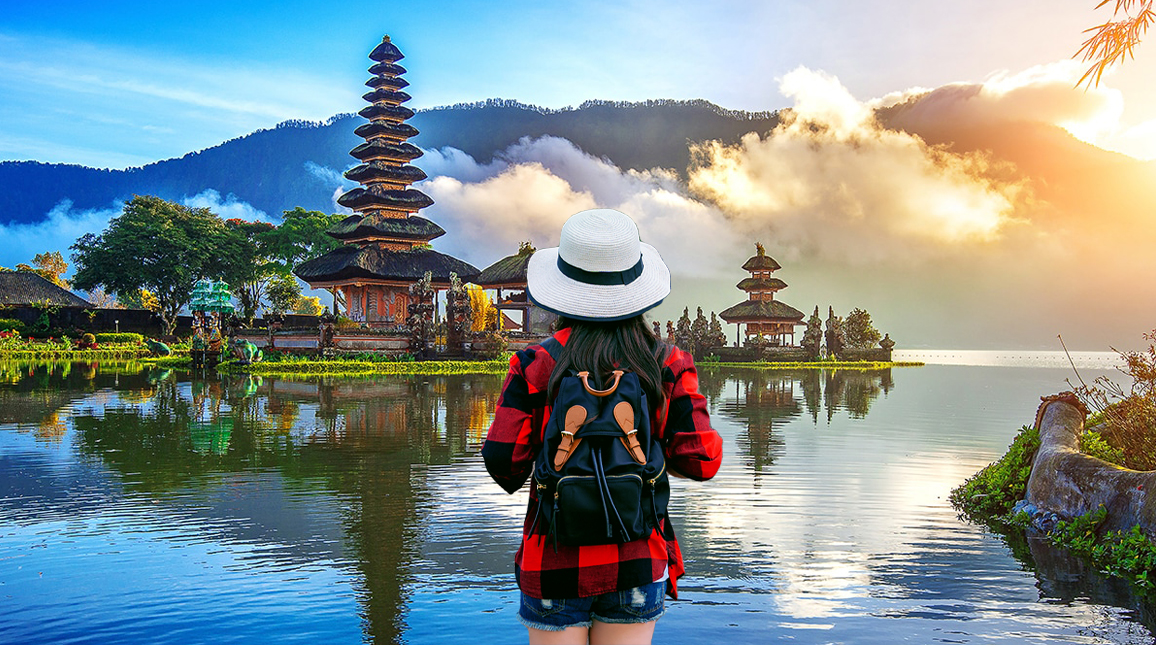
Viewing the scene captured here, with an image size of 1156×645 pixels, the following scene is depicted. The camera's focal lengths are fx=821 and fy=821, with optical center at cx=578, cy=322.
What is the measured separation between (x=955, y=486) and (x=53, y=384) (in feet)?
70.8

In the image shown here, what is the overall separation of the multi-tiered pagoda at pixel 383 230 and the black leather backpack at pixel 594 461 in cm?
4078

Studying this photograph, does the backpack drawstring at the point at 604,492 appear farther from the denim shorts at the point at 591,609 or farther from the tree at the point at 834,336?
the tree at the point at 834,336

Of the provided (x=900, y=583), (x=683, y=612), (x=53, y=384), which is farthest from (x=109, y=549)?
(x=53, y=384)

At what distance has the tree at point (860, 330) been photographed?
5769cm

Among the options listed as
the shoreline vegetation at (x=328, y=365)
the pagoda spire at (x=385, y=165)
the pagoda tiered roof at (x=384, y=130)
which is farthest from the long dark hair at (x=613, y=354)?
the pagoda tiered roof at (x=384, y=130)

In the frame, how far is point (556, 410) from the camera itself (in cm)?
219

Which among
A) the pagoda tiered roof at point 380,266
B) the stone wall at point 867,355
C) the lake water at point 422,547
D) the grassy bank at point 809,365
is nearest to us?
the lake water at point 422,547

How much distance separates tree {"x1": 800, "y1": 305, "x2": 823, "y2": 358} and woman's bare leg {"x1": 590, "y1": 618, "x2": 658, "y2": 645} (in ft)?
163

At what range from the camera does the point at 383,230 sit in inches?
1752

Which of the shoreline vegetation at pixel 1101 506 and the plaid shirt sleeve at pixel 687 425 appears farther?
the shoreline vegetation at pixel 1101 506

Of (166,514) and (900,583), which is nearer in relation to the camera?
(900,583)

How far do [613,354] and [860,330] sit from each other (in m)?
59.9

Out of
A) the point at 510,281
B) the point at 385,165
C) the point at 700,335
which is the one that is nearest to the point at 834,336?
the point at 700,335

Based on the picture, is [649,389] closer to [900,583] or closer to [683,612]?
[683,612]
